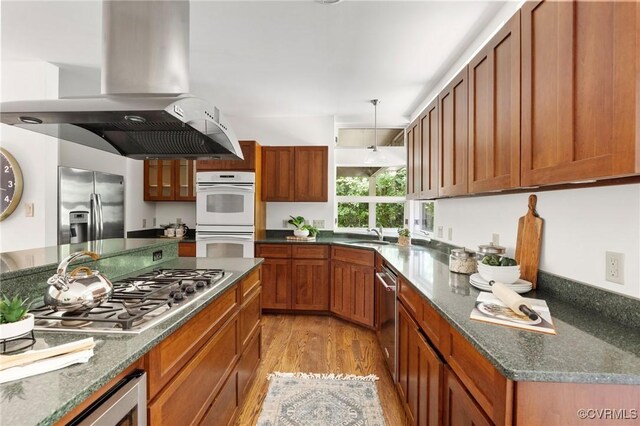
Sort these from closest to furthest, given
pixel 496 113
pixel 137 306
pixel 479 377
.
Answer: pixel 479 377 < pixel 137 306 < pixel 496 113

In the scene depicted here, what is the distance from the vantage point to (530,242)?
1.65 m

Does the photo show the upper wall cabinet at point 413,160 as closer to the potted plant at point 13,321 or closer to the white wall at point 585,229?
the white wall at point 585,229

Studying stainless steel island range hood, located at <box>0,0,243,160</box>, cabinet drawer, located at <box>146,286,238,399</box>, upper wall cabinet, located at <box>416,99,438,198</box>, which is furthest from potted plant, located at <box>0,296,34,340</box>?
upper wall cabinet, located at <box>416,99,438,198</box>

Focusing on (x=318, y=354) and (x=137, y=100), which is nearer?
(x=137, y=100)

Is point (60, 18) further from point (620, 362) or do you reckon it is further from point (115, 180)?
point (620, 362)

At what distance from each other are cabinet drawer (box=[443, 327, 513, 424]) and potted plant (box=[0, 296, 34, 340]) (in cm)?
133

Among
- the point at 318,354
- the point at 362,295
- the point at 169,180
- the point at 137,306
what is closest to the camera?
the point at 137,306

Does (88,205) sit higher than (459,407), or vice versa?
(88,205)

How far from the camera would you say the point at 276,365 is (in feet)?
8.63

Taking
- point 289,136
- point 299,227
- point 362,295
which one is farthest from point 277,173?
point 362,295

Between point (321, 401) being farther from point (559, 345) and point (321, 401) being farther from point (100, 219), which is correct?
point (100, 219)

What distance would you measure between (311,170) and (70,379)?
11.9 ft

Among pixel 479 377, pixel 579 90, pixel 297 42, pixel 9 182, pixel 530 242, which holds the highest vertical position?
pixel 297 42

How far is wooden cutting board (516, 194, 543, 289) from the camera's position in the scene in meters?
1.61
